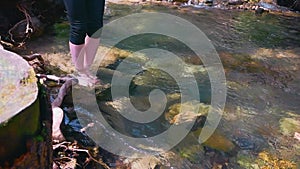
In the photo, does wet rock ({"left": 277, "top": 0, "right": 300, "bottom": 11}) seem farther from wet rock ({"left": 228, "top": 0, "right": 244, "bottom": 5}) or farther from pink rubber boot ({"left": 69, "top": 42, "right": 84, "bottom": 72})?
pink rubber boot ({"left": 69, "top": 42, "right": 84, "bottom": 72})

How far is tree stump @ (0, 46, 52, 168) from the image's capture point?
168 centimetres

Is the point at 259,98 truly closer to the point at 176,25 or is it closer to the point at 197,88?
the point at 197,88

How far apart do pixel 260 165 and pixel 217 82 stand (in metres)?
1.45

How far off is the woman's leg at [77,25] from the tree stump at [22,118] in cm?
125

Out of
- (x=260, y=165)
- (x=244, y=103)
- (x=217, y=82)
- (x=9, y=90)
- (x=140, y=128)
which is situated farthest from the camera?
(x=217, y=82)

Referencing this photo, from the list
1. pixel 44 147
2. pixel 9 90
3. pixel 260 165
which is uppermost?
pixel 9 90

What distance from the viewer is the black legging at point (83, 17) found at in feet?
10.6

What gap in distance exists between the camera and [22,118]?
170 cm

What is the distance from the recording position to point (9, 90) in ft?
5.97

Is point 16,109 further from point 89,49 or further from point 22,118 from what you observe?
point 89,49

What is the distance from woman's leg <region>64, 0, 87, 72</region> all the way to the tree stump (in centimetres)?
125

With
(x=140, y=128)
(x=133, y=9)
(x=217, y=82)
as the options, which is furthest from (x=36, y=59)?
(x=133, y=9)

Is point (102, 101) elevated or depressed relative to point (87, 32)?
depressed

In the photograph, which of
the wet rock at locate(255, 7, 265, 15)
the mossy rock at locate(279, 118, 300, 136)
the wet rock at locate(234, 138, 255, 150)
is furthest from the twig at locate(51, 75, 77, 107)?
the wet rock at locate(255, 7, 265, 15)
